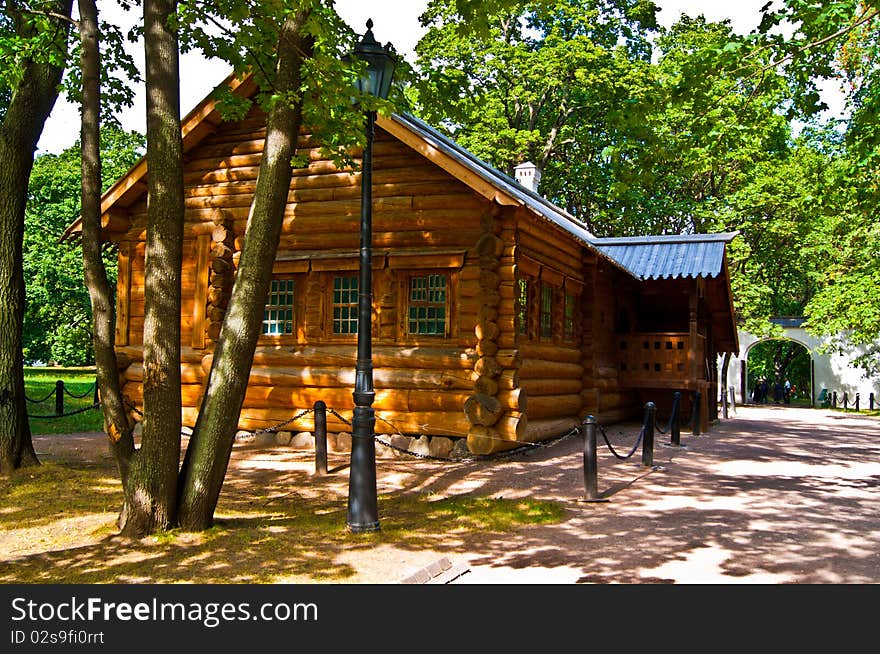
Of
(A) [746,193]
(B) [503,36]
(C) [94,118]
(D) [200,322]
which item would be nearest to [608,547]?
(C) [94,118]

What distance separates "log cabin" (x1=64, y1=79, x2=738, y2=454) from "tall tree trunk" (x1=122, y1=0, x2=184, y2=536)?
579 cm

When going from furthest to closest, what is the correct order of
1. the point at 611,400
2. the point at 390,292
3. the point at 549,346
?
the point at 611,400 → the point at 549,346 → the point at 390,292

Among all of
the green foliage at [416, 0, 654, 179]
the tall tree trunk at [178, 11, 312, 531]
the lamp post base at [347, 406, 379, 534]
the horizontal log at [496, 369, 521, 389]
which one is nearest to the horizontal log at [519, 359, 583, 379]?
the horizontal log at [496, 369, 521, 389]

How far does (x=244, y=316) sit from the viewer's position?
8023mm

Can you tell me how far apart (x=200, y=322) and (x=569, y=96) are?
796 inches

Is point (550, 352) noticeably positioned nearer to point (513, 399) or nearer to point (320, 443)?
point (513, 399)

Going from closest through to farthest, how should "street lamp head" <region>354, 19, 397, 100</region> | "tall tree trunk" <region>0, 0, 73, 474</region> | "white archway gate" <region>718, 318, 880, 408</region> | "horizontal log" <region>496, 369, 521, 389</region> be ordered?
"street lamp head" <region>354, 19, 397, 100</region> → "tall tree trunk" <region>0, 0, 73, 474</region> → "horizontal log" <region>496, 369, 521, 389</region> → "white archway gate" <region>718, 318, 880, 408</region>

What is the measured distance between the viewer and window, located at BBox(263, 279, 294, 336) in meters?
15.6

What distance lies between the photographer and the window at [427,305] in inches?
563

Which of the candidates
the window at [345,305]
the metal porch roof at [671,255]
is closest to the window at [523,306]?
the window at [345,305]

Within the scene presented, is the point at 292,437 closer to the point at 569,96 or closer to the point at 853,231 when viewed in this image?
the point at 569,96

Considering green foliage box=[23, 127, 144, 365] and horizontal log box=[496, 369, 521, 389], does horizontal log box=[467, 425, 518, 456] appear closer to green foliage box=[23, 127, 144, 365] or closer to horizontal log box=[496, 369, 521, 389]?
horizontal log box=[496, 369, 521, 389]

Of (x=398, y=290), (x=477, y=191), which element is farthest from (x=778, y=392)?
(x=477, y=191)

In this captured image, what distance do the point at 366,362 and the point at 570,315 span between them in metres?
10.3
